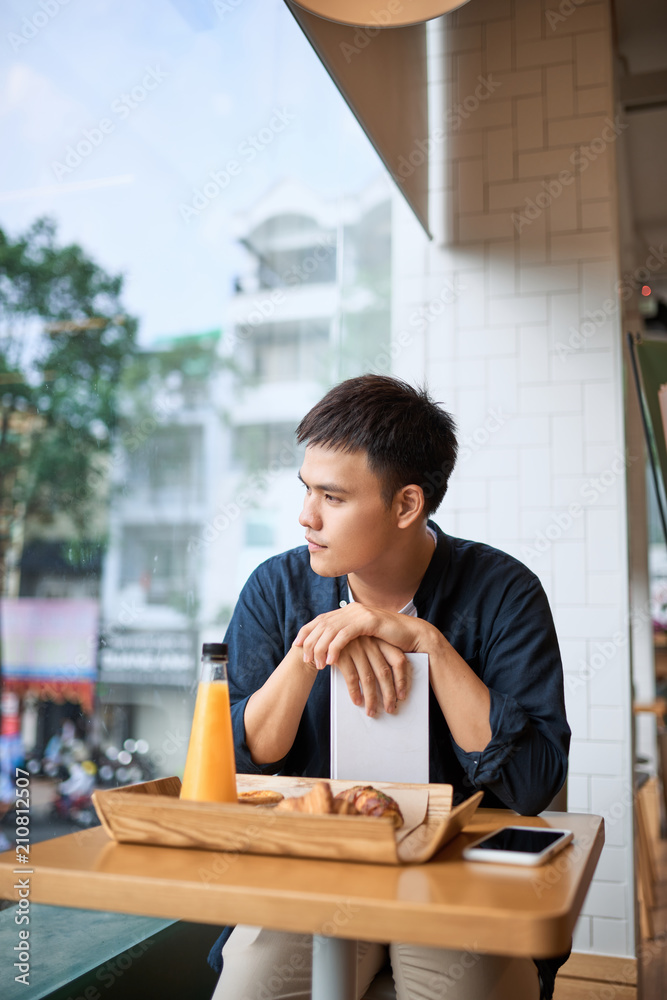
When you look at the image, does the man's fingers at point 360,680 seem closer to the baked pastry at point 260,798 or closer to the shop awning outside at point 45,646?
the baked pastry at point 260,798

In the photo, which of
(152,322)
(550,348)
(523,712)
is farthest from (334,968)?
(152,322)

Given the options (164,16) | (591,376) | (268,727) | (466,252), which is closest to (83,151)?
(164,16)

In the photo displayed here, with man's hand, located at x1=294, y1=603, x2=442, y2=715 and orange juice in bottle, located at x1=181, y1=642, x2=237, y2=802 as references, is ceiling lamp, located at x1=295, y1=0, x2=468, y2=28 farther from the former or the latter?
orange juice in bottle, located at x1=181, y1=642, x2=237, y2=802

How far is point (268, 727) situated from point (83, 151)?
285cm

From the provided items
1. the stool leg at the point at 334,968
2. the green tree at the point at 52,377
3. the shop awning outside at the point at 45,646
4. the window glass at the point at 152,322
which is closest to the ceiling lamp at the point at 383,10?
the window glass at the point at 152,322

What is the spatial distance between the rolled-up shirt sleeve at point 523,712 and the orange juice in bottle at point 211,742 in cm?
40

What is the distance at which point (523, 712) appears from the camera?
4.00 feet

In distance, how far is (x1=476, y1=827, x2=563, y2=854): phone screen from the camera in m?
0.86

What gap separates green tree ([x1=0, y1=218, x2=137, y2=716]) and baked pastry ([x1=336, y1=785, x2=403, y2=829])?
2356 mm

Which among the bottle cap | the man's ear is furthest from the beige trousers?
the man's ear

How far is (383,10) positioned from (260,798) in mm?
1378

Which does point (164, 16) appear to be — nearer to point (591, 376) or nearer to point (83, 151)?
point (83, 151)

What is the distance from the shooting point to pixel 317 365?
4250 millimetres

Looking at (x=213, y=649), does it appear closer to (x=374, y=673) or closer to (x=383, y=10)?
(x=374, y=673)
